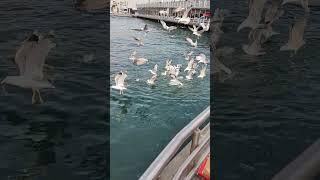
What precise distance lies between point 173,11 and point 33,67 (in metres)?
29.0

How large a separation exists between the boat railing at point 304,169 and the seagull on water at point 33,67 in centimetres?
895

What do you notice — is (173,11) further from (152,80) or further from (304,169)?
(304,169)

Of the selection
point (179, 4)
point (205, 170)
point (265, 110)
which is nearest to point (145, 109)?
point (265, 110)

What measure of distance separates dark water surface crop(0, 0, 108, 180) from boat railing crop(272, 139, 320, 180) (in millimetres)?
6530

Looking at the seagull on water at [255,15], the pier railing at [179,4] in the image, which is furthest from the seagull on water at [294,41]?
the pier railing at [179,4]

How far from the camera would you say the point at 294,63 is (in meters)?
13.9

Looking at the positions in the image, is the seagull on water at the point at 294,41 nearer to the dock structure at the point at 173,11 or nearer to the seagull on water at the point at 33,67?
the seagull on water at the point at 33,67

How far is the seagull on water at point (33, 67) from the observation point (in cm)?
1006

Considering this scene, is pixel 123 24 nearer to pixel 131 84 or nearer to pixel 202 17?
pixel 202 17

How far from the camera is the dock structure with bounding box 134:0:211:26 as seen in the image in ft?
119

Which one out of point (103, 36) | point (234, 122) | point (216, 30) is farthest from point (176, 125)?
point (216, 30)

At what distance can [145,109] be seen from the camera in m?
14.3

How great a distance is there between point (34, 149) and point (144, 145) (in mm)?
2917

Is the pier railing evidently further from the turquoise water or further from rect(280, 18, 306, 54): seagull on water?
rect(280, 18, 306, 54): seagull on water
